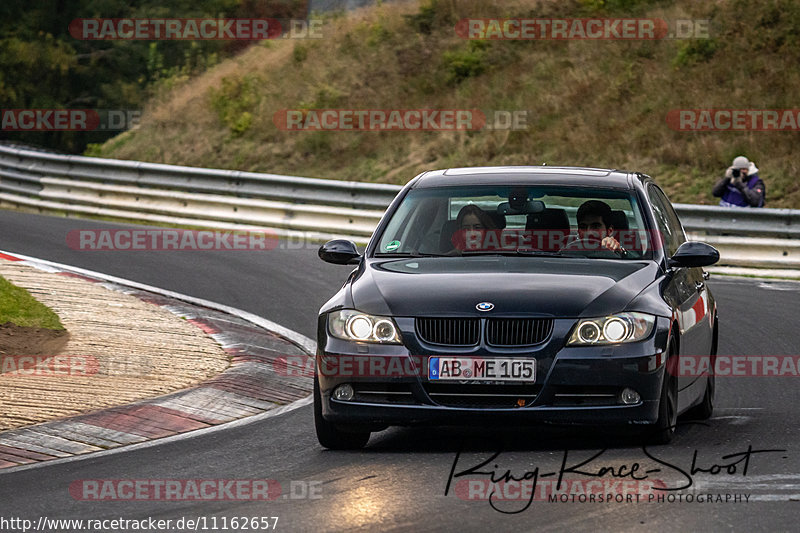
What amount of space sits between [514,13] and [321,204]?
11.8 metres

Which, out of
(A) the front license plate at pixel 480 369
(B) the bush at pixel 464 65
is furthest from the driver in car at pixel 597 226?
(B) the bush at pixel 464 65

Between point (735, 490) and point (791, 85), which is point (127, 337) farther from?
point (791, 85)

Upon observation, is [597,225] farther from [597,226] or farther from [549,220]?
[549,220]

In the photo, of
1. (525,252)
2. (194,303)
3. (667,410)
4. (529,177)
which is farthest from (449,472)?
(194,303)

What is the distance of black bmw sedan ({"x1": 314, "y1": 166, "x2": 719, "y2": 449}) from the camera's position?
7160 millimetres

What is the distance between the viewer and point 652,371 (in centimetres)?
721

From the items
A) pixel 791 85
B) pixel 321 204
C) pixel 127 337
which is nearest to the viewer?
pixel 127 337

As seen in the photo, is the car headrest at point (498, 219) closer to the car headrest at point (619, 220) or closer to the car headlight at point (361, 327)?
the car headrest at point (619, 220)

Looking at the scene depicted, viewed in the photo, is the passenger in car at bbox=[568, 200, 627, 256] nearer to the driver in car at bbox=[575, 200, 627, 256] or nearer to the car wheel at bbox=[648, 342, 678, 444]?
the driver in car at bbox=[575, 200, 627, 256]

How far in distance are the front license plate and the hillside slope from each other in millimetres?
16315

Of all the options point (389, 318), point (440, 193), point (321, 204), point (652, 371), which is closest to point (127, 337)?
point (440, 193)

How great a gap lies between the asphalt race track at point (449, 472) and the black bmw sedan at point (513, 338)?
250 millimetres

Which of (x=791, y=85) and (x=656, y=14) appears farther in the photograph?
(x=656, y=14)

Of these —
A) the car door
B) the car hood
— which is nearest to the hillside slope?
the car door
